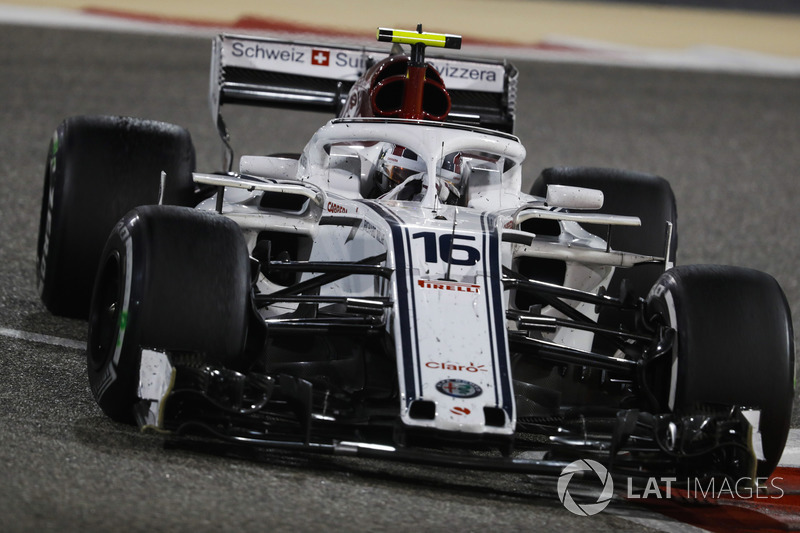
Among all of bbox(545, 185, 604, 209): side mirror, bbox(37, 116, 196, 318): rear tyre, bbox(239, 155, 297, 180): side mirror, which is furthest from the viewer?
bbox(37, 116, 196, 318): rear tyre

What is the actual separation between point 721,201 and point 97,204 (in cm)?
712

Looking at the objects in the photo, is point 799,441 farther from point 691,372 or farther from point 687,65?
point 687,65

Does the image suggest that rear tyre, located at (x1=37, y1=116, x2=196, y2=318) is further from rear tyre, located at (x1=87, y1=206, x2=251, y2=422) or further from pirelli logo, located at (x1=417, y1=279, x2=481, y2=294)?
pirelli logo, located at (x1=417, y1=279, x2=481, y2=294)

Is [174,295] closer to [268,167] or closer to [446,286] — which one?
[446,286]

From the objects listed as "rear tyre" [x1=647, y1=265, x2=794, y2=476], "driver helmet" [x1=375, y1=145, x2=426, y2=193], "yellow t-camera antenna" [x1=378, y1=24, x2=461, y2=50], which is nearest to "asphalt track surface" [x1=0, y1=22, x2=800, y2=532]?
"rear tyre" [x1=647, y1=265, x2=794, y2=476]

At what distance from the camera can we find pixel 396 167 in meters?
6.15

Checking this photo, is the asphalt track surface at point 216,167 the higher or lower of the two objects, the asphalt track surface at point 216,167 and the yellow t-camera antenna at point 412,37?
the lower

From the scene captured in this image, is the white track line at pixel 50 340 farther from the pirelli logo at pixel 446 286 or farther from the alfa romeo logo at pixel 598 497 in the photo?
the pirelli logo at pixel 446 286

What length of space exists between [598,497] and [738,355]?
2.50 ft

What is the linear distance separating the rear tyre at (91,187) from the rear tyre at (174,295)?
4.72 ft

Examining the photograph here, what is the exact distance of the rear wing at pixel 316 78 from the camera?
8031mm

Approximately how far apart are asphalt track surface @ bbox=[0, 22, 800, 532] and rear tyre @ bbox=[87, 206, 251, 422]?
0.29 metres

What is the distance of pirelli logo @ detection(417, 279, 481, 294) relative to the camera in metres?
4.99

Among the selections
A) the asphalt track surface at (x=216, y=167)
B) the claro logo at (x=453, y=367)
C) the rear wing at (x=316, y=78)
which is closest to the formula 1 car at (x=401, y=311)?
the claro logo at (x=453, y=367)
